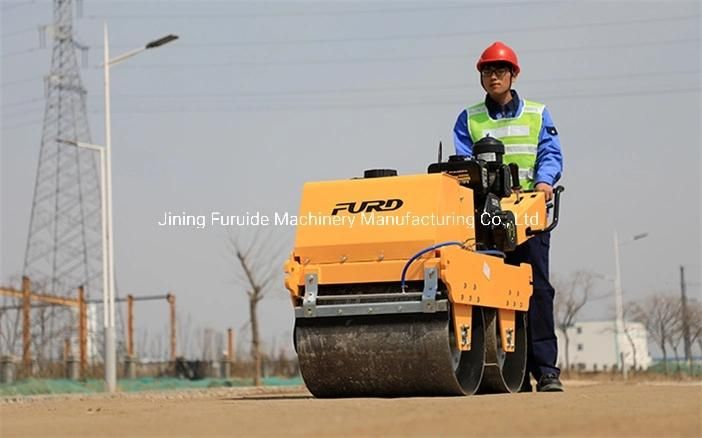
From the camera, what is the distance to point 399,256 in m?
8.43

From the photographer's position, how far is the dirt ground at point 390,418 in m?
5.73

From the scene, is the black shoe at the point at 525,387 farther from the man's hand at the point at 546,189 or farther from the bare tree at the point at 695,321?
the bare tree at the point at 695,321

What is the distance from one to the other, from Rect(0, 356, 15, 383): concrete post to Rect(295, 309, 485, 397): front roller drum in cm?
2029

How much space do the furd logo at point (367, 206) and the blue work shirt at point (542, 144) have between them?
183cm

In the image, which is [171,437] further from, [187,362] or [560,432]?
[187,362]

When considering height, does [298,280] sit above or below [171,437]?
above

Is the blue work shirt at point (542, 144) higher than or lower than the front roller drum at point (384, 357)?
higher

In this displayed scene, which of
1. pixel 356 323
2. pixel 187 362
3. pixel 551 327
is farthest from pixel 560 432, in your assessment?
pixel 187 362

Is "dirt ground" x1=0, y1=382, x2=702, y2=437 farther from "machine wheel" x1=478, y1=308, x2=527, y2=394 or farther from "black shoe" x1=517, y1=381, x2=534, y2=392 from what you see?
"black shoe" x1=517, y1=381, x2=534, y2=392

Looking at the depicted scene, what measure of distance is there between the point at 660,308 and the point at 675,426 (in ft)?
127

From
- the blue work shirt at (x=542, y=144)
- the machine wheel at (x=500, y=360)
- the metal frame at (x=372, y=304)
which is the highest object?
the blue work shirt at (x=542, y=144)

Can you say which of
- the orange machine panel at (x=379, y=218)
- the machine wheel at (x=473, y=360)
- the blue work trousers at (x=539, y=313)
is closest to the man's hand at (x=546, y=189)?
the blue work trousers at (x=539, y=313)

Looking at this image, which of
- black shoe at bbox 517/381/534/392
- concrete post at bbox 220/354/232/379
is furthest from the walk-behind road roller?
concrete post at bbox 220/354/232/379

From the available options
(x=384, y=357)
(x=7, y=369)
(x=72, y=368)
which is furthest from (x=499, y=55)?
(x=72, y=368)
